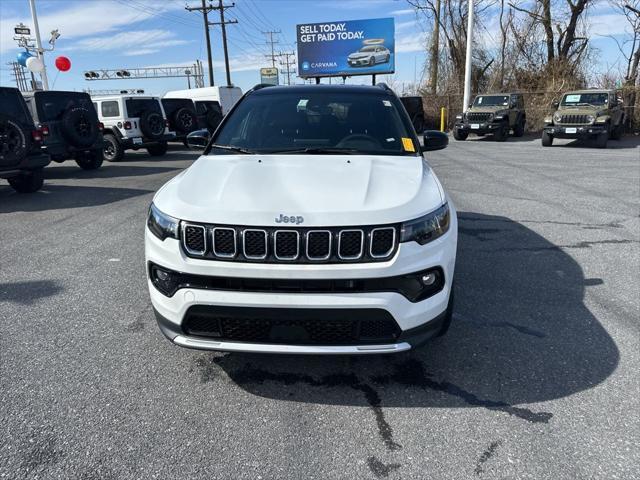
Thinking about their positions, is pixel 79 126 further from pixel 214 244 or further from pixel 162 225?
pixel 214 244

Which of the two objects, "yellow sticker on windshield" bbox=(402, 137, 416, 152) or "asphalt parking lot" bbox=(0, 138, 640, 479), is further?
"yellow sticker on windshield" bbox=(402, 137, 416, 152)

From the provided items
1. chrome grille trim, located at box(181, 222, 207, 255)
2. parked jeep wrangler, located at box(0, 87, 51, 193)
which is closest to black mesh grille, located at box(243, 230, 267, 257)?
chrome grille trim, located at box(181, 222, 207, 255)

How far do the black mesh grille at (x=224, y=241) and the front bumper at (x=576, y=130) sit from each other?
17.4 meters

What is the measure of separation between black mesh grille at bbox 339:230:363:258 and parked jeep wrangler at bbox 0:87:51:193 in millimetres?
8060

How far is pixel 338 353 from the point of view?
242cm

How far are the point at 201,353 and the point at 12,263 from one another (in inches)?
128

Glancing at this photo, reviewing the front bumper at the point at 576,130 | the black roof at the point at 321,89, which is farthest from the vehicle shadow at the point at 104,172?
the front bumper at the point at 576,130

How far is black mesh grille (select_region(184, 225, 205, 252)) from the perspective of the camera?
8.09 feet

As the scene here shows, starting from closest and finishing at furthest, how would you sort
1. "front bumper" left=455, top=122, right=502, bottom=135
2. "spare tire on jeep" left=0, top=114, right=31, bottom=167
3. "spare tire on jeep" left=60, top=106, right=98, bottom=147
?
1. "spare tire on jeep" left=0, top=114, right=31, bottom=167
2. "spare tire on jeep" left=60, top=106, right=98, bottom=147
3. "front bumper" left=455, top=122, right=502, bottom=135

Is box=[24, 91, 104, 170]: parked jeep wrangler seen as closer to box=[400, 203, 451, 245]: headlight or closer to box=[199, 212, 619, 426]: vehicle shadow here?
box=[199, 212, 619, 426]: vehicle shadow

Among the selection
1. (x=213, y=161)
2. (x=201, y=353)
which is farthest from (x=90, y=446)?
(x=213, y=161)

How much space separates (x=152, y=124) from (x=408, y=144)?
1309 cm

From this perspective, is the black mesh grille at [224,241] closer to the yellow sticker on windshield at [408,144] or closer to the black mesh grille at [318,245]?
the black mesh grille at [318,245]

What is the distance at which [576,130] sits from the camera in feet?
54.4
